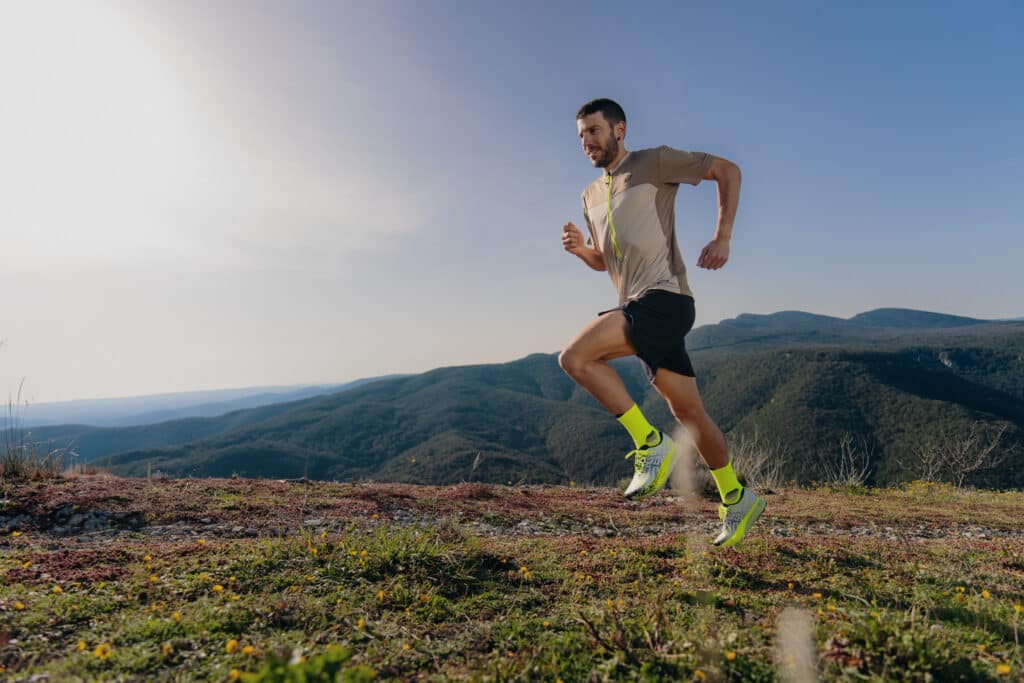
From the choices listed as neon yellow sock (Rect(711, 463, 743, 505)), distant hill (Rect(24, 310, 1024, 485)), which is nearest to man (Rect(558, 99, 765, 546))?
neon yellow sock (Rect(711, 463, 743, 505))

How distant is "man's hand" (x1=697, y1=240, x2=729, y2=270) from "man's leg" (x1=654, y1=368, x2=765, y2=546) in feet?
3.14

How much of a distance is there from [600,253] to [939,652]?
12.0ft

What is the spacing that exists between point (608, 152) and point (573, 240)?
3.05 ft

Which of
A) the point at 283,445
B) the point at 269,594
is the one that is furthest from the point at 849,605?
the point at 283,445

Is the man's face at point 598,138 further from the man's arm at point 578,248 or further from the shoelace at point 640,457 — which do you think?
the shoelace at point 640,457

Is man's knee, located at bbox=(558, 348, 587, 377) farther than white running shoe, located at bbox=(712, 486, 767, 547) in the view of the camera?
No

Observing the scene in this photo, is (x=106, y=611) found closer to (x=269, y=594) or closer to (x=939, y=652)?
(x=269, y=594)

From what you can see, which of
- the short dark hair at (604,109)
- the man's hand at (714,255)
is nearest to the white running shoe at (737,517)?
the man's hand at (714,255)

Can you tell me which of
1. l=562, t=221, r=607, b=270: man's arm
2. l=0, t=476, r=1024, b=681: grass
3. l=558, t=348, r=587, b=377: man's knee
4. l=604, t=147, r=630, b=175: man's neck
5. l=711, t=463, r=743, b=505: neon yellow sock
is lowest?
l=0, t=476, r=1024, b=681: grass

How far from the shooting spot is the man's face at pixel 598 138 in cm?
439

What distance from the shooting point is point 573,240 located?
5098 mm

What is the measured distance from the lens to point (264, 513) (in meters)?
7.63

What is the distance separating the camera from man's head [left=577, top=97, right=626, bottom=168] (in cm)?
440

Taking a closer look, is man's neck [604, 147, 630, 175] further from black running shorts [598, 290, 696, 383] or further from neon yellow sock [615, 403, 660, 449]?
neon yellow sock [615, 403, 660, 449]
